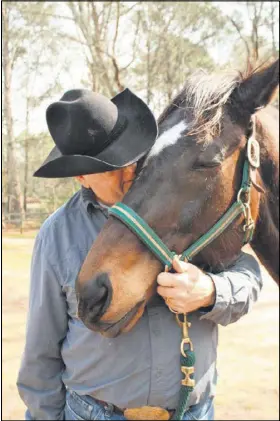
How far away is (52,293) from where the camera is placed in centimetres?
132

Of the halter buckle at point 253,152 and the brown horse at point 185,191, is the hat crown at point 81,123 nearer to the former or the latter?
the brown horse at point 185,191

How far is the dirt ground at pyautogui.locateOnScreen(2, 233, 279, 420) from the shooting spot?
10.6 feet

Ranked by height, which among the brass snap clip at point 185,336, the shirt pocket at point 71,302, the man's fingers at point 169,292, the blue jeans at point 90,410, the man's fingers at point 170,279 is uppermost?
the man's fingers at point 170,279

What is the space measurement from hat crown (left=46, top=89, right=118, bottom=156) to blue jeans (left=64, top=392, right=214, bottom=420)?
732 mm

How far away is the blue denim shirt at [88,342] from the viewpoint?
4.16 ft

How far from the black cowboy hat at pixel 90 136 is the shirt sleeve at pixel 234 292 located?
46cm

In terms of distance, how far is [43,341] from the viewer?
4.37 ft

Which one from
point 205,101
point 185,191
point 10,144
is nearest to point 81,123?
point 185,191

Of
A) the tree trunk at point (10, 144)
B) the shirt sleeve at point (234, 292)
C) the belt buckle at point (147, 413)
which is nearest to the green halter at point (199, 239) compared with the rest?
the shirt sleeve at point (234, 292)

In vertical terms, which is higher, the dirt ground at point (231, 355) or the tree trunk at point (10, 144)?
the tree trunk at point (10, 144)

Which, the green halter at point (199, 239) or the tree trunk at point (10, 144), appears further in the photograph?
the tree trunk at point (10, 144)

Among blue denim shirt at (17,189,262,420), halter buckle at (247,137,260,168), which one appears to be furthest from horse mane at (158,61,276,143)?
blue denim shirt at (17,189,262,420)

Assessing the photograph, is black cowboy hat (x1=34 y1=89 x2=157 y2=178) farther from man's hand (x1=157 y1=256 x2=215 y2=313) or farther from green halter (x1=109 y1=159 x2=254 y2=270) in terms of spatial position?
man's hand (x1=157 y1=256 x2=215 y2=313)

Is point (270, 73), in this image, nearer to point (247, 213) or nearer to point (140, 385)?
point (247, 213)
